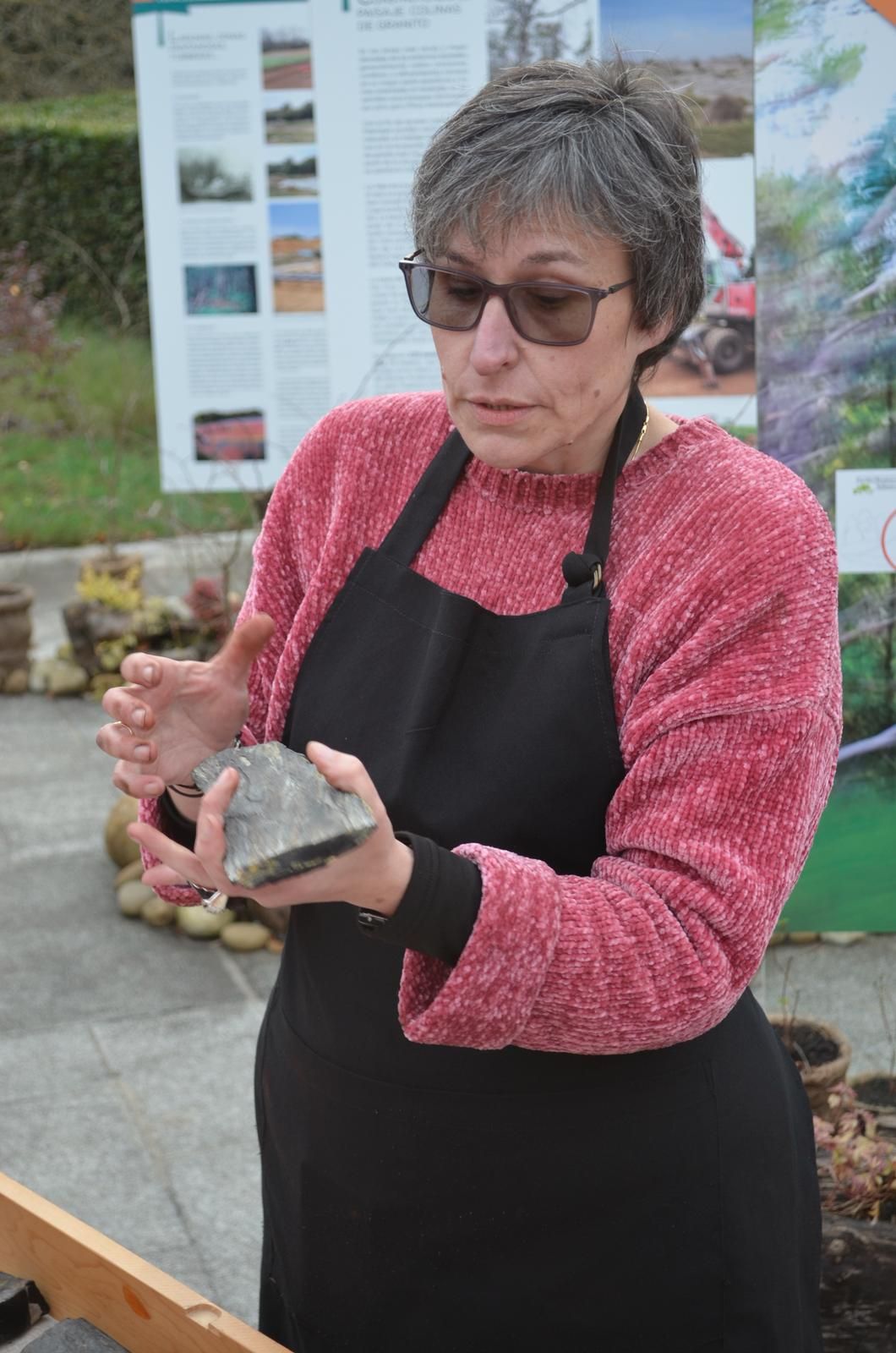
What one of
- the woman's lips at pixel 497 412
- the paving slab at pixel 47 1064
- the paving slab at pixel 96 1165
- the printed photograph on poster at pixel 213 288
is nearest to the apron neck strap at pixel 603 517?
the woman's lips at pixel 497 412

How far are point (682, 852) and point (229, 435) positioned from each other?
284 centimetres

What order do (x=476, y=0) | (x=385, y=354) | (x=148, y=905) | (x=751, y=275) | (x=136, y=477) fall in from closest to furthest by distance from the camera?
1. (x=751, y=275)
2. (x=476, y=0)
3. (x=385, y=354)
4. (x=148, y=905)
5. (x=136, y=477)

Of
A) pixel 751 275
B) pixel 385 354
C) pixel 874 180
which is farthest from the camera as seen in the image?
pixel 385 354

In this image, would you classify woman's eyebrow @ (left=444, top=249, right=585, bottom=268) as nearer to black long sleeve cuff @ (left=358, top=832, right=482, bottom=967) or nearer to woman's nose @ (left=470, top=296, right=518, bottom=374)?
woman's nose @ (left=470, top=296, right=518, bottom=374)

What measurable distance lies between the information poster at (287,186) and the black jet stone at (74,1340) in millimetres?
2489

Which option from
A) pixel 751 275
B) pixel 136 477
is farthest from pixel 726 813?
pixel 136 477

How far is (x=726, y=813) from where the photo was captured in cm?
132

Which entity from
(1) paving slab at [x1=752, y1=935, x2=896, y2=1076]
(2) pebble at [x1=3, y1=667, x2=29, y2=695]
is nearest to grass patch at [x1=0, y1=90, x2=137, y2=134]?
(2) pebble at [x1=3, y1=667, x2=29, y2=695]

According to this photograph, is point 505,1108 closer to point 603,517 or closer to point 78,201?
point 603,517

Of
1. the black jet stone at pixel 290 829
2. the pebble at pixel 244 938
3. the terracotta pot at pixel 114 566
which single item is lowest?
the pebble at pixel 244 938

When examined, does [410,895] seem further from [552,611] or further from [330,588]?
[330,588]

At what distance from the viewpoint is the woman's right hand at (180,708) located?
142cm

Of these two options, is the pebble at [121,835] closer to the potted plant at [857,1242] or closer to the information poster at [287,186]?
the information poster at [287,186]

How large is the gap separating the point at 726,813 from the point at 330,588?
52cm
